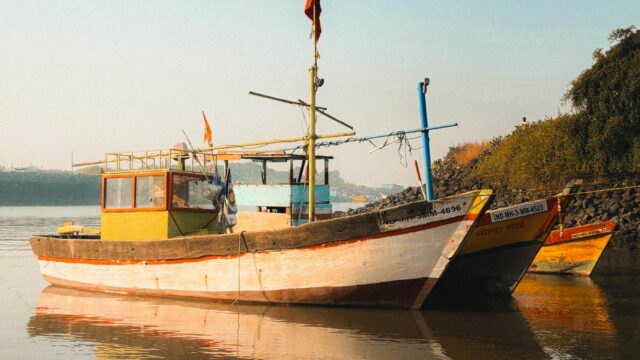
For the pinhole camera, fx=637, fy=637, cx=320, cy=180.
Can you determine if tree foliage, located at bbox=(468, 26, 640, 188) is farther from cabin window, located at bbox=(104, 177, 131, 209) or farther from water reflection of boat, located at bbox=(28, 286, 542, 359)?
cabin window, located at bbox=(104, 177, 131, 209)

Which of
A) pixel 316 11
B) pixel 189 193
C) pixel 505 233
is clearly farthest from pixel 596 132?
pixel 189 193

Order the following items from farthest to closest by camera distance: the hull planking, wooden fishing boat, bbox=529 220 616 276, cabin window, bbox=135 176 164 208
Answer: wooden fishing boat, bbox=529 220 616 276 → cabin window, bbox=135 176 164 208 → the hull planking

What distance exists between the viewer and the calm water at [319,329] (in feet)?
32.8

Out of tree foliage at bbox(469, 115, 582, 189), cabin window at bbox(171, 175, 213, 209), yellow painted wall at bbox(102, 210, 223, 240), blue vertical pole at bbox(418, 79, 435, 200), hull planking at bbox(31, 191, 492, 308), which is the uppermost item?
tree foliage at bbox(469, 115, 582, 189)

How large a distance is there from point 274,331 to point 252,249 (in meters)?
2.38

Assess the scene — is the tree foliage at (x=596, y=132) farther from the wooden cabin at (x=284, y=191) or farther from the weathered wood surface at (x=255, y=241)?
the weathered wood surface at (x=255, y=241)

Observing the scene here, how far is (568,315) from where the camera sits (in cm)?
1296

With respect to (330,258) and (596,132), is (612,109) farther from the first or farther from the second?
(330,258)

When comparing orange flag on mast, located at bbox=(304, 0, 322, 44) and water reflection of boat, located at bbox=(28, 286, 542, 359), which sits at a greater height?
orange flag on mast, located at bbox=(304, 0, 322, 44)

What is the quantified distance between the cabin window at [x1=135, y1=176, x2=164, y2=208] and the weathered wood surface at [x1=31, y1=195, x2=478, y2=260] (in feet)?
3.87

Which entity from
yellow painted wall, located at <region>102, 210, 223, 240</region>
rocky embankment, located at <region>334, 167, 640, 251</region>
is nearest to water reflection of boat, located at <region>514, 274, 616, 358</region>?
yellow painted wall, located at <region>102, 210, 223, 240</region>

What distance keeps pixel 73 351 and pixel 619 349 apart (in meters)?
8.67

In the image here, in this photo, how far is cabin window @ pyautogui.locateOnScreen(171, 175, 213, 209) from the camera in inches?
632

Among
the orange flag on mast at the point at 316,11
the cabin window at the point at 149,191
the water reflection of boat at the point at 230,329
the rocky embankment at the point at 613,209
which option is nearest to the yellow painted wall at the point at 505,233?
the water reflection of boat at the point at 230,329
